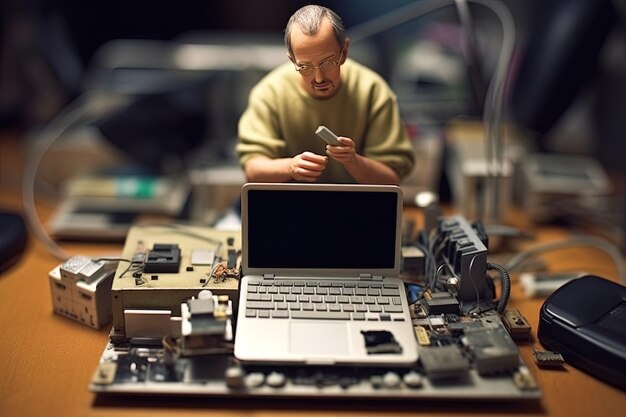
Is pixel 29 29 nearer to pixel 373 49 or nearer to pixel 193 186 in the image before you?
pixel 193 186

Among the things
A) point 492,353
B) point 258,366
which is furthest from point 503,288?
point 258,366

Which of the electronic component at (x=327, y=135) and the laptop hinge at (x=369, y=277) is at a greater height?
the electronic component at (x=327, y=135)

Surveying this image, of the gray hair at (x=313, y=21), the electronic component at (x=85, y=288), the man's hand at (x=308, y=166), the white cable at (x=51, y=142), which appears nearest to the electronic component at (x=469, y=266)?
the man's hand at (x=308, y=166)

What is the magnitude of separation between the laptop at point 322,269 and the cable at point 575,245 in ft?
1.04

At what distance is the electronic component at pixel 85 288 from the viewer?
1140 mm

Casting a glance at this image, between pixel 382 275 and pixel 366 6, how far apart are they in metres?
0.76

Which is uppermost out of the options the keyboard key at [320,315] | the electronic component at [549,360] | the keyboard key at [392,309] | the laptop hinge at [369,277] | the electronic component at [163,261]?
the electronic component at [163,261]

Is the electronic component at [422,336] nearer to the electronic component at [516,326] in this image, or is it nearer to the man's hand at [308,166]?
the electronic component at [516,326]

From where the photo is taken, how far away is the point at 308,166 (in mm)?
1095

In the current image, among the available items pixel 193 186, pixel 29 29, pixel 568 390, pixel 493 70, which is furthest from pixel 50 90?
pixel 568 390

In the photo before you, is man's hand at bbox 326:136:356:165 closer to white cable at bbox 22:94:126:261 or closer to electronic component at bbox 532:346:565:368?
electronic component at bbox 532:346:565:368

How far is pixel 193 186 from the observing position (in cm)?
155

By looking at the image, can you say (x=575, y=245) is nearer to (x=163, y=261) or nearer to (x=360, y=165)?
(x=360, y=165)

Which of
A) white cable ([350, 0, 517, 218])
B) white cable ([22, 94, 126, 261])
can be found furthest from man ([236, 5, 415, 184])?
white cable ([22, 94, 126, 261])
